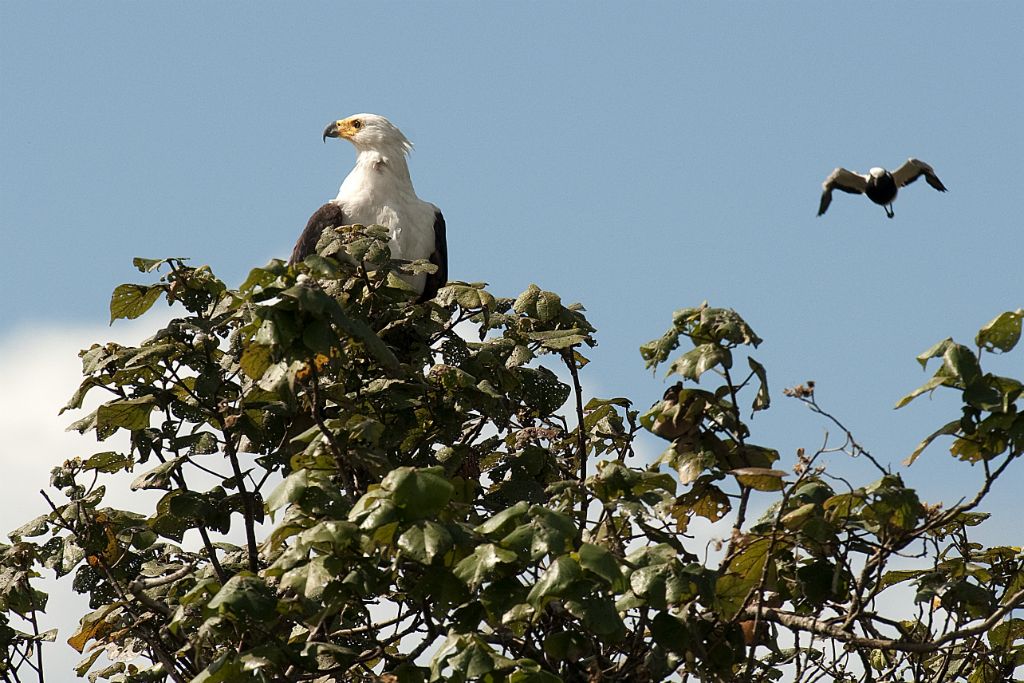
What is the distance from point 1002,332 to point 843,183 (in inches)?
168

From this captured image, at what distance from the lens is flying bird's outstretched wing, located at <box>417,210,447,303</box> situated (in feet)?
29.4

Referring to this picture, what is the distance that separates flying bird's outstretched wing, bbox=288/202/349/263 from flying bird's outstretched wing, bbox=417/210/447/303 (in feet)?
1.93

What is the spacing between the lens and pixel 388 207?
29.5ft

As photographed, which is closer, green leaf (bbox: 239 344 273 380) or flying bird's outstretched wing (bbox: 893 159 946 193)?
green leaf (bbox: 239 344 273 380)

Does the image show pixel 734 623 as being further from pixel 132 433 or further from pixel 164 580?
pixel 132 433

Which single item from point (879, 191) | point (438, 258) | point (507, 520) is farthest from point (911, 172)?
point (507, 520)

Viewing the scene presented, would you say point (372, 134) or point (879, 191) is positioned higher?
point (372, 134)

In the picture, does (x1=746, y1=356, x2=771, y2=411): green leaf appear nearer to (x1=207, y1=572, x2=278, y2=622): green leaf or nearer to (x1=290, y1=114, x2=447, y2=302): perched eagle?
(x1=207, y1=572, x2=278, y2=622): green leaf

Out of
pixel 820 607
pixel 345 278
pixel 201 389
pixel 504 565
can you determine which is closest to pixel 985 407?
pixel 820 607

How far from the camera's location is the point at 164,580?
492 cm

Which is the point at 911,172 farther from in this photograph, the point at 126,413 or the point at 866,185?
the point at 126,413

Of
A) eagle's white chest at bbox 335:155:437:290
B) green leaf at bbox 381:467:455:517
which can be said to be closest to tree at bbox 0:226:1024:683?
green leaf at bbox 381:467:455:517

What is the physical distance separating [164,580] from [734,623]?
78.2 inches

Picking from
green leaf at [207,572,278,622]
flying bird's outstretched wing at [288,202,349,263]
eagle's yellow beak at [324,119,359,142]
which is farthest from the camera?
eagle's yellow beak at [324,119,359,142]
